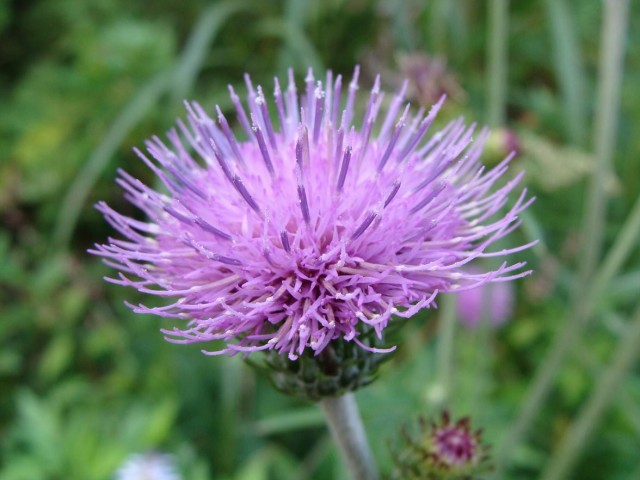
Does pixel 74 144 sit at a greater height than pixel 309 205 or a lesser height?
greater

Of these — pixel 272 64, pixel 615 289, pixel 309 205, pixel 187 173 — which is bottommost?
pixel 615 289

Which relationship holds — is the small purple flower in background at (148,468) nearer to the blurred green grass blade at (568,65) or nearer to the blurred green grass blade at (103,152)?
the blurred green grass blade at (103,152)

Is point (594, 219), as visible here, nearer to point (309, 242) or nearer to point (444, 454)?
point (444, 454)

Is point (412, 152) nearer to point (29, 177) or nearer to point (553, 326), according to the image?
point (553, 326)

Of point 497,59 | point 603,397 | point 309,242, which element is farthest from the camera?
point 497,59

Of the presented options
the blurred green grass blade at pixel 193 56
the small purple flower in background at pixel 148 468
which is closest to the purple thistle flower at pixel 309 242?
the small purple flower in background at pixel 148 468

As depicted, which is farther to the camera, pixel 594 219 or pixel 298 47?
pixel 298 47

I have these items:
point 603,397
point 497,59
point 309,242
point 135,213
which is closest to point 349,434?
point 309,242

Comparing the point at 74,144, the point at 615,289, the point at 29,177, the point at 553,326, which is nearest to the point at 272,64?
the point at 74,144
